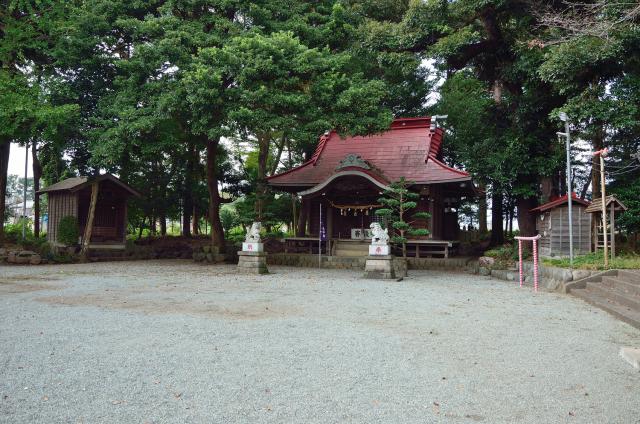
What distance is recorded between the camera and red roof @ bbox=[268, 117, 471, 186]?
15.8m

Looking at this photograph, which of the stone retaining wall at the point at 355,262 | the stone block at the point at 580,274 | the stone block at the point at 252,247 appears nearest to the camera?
the stone block at the point at 580,274

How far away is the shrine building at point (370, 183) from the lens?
50.2 ft

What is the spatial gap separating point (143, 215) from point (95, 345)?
1777 centimetres

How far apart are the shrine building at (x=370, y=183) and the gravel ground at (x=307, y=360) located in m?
7.86

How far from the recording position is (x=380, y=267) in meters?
11.4

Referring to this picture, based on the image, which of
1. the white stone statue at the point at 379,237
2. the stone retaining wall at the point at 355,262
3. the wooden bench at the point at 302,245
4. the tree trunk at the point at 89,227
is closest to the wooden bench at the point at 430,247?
the stone retaining wall at the point at 355,262

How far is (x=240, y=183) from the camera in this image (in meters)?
17.9

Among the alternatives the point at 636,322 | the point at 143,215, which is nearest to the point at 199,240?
the point at 143,215

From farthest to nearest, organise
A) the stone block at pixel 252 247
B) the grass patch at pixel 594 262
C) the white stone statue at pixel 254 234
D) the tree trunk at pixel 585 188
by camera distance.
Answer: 1. the tree trunk at pixel 585 188
2. the white stone statue at pixel 254 234
3. the stone block at pixel 252 247
4. the grass patch at pixel 594 262

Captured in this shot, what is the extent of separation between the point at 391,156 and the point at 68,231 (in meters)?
11.6

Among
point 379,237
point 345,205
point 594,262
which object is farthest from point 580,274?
point 345,205

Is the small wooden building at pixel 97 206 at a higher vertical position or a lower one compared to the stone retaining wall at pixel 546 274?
higher

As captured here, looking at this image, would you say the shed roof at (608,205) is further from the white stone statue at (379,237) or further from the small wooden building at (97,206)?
the small wooden building at (97,206)

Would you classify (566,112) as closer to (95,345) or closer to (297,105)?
(297,105)
